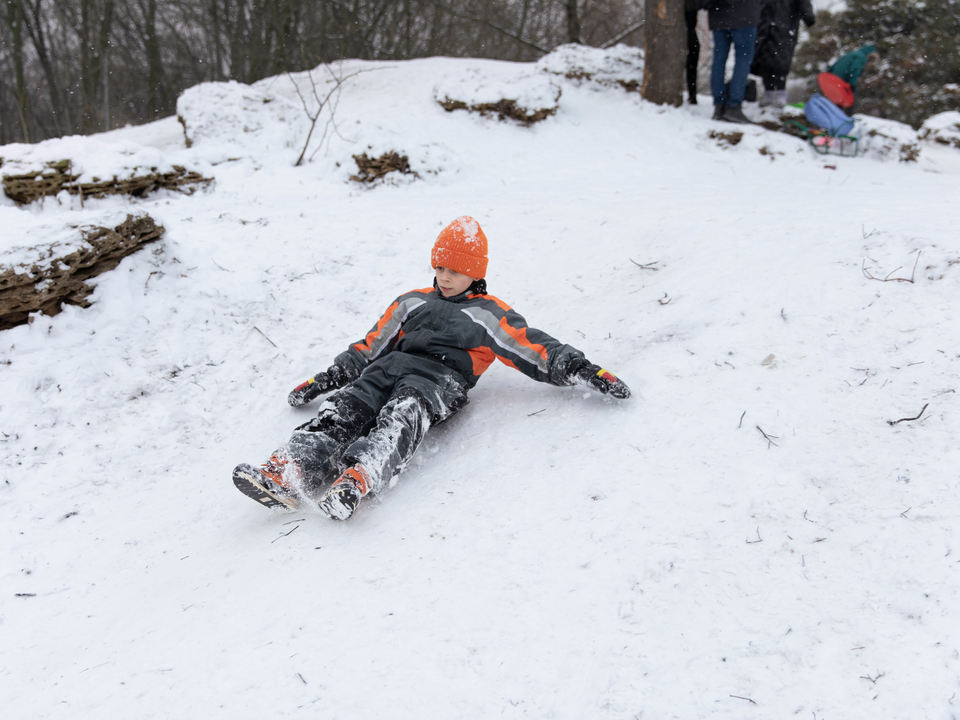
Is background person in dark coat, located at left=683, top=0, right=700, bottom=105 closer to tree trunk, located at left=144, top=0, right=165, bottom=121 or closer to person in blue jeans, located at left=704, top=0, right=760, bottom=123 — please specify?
person in blue jeans, located at left=704, top=0, right=760, bottom=123

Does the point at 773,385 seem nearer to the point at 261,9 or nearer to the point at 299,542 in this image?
the point at 299,542

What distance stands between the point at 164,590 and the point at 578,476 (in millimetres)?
1672

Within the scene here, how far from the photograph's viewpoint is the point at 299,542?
7.47ft

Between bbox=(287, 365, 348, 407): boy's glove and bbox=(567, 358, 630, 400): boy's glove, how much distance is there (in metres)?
1.27

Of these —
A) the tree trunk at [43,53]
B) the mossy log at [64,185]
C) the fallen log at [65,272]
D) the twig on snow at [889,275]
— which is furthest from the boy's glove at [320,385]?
the tree trunk at [43,53]

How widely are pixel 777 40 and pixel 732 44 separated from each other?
70 cm

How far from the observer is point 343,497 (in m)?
2.24

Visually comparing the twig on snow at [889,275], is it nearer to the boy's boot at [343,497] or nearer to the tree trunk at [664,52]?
the boy's boot at [343,497]

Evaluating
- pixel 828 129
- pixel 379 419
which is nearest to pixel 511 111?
pixel 828 129

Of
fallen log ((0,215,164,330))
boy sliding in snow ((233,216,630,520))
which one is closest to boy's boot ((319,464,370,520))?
boy sliding in snow ((233,216,630,520))

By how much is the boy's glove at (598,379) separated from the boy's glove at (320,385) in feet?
4.15

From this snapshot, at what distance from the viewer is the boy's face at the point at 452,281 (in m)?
3.04

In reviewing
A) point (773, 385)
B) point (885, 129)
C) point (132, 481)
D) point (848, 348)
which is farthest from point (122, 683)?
point (885, 129)

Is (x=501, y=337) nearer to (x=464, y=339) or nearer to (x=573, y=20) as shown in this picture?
(x=464, y=339)
